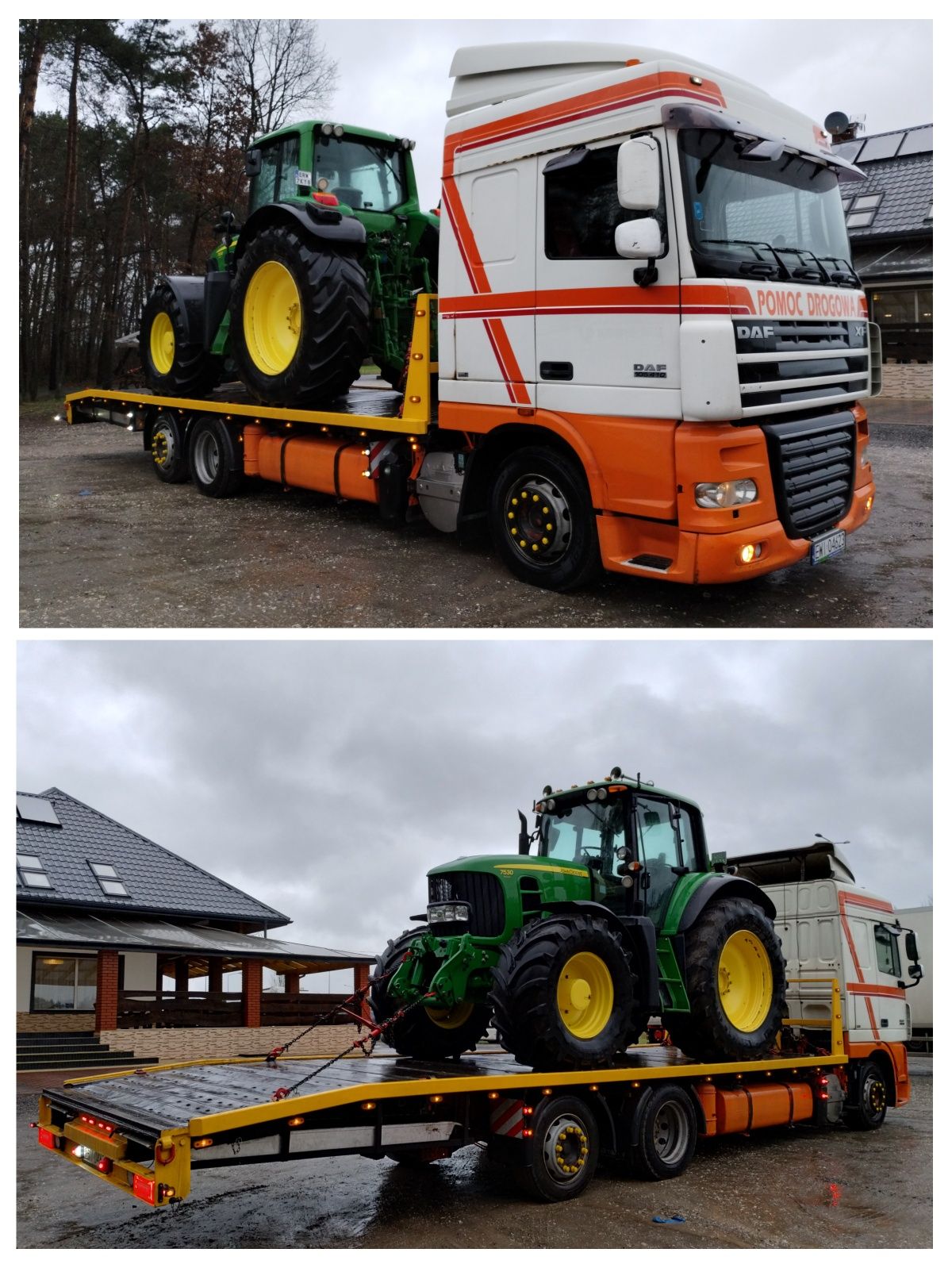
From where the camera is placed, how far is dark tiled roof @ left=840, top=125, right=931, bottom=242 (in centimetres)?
2400

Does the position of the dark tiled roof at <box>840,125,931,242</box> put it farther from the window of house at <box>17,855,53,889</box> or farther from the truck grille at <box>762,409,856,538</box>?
the window of house at <box>17,855,53,889</box>

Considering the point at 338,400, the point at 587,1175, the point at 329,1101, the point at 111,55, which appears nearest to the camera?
the point at 329,1101

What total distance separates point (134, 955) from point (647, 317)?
550 inches

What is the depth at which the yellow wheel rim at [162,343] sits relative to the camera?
525 inches

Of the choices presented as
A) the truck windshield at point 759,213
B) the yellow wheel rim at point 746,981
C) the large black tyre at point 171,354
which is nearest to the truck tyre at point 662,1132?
the yellow wheel rim at point 746,981

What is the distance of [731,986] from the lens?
26.0ft

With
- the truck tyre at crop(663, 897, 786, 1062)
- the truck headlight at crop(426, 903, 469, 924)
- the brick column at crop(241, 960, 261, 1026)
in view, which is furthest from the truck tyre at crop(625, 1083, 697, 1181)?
the brick column at crop(241, 960, 261, 1026)

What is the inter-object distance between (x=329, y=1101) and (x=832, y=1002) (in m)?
5.54

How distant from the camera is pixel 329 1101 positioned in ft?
16.8

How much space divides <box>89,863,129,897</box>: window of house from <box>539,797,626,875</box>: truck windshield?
431 inches

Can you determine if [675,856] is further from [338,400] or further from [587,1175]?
[338,400]

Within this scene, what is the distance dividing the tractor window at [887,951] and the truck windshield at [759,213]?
591 centimetres

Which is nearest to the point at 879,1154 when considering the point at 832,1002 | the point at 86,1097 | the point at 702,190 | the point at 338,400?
the point at 832,1002

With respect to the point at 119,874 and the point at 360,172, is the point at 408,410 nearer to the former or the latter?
the point at 360,172
